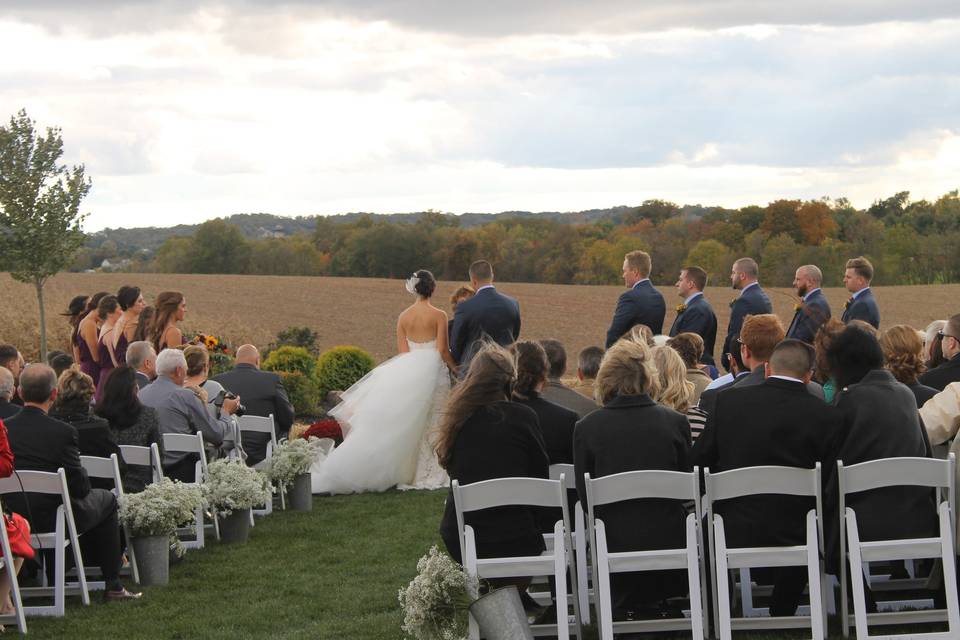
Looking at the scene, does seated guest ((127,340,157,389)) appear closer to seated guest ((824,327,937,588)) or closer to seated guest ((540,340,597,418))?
seated guest ((540,340,597,418))

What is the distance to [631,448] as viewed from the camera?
5.74m

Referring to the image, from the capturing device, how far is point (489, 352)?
6.00 metres

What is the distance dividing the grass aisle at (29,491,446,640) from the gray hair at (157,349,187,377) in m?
1.40

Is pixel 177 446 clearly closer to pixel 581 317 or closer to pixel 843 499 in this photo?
pixel 843 499

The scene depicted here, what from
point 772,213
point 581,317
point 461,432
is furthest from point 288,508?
point 772,213

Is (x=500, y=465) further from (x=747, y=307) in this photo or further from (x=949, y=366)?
(x=747, y=307)

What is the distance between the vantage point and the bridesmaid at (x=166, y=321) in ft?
35.4

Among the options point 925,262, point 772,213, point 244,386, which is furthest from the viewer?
point 772,213

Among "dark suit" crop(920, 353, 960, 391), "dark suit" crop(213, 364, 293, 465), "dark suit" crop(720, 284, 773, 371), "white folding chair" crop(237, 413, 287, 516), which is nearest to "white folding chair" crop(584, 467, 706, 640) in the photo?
"dark suit" crop(920, 353, 960, 391)

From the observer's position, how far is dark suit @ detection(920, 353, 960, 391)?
7.11 metres

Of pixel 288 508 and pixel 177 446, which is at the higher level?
pixel 177 446

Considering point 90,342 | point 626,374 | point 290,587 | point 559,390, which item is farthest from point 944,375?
point 90,342

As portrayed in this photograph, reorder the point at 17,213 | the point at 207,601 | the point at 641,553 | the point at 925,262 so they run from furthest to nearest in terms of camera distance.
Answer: the point at 925,262 → the point at 17,213 → the point at 207,601 → the point at 641,553

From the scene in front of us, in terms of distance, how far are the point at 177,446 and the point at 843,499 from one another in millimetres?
5190
